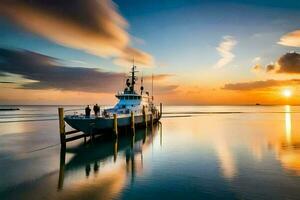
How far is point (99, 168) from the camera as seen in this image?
16812 millimetres

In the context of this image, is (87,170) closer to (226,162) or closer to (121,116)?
(226,162)

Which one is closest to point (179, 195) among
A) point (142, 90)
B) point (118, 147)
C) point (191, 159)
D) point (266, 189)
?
point (266, 189)

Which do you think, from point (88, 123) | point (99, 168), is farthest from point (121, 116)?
point (99, 168)

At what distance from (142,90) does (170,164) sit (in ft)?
87.5

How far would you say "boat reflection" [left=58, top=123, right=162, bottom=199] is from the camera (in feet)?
40.8

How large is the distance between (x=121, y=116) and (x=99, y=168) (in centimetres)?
1413

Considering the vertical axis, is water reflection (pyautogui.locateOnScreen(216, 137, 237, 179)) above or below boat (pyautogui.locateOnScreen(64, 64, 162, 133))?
below

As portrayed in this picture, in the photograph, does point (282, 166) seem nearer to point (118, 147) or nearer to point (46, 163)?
point (118, 147)

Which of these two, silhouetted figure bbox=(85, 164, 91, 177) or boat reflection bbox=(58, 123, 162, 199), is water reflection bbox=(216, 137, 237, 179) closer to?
boat reflection bbox=(58, 123, 162, 199)

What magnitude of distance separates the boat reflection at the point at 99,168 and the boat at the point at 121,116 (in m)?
1.94

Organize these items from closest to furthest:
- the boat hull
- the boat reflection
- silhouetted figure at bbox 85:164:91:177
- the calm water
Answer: the calm water
the boat reflection
silhouetted figure at bbox 85:164:91:177
the boat hull

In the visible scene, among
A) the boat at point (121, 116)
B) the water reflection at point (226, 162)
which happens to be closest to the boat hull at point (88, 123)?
the boat at point (121, 116)

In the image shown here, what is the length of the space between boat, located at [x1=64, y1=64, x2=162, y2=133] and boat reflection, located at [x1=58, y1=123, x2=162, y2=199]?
1937mm

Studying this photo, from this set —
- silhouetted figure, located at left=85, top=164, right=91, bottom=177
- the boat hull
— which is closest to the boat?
the boat hull
